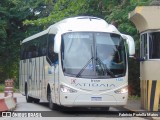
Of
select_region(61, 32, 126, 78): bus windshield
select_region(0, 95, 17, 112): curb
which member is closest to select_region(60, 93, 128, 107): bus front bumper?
select_region(61, 32, 126, 78): bus windshield

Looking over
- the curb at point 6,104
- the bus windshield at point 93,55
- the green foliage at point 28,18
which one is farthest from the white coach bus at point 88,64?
the green foliage at point 28,18

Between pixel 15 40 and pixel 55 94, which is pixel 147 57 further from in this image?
pixel 15 40

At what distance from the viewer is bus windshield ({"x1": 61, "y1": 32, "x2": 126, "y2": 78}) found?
1703 cm

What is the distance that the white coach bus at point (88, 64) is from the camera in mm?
16812

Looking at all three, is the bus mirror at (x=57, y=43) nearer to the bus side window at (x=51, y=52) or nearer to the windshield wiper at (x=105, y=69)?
the bus side window at (x=51, y=52)

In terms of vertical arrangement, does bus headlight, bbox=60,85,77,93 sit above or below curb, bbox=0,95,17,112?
above

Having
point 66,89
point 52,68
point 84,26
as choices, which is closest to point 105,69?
point 66,89

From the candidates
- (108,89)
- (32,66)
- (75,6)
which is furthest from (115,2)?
(108,89)

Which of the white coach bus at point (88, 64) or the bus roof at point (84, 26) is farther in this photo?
the bus roof at point (84, 26)

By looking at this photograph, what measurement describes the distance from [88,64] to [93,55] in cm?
41

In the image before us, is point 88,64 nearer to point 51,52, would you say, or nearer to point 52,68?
point 52,68

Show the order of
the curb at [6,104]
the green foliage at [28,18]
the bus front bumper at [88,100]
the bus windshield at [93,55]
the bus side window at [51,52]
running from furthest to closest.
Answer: the green foliage at [28,18], the bus side window at [51,52], the curb at [6,104], the bus windshield at [93,55], the bus front bumper at [88,100]

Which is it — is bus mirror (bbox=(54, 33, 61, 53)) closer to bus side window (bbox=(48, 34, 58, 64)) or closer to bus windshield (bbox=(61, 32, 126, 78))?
bus windshield (bbox=(61, 32, 126, 78))

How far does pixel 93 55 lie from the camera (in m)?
17.2
